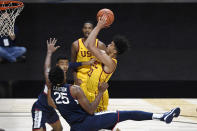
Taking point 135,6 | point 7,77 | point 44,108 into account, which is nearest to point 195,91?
point 135,6

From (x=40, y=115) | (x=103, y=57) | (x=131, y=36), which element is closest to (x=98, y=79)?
(x=103, y=57)

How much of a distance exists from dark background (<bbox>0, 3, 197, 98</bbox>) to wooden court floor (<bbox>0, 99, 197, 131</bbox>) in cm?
186

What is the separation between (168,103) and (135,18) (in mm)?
2961

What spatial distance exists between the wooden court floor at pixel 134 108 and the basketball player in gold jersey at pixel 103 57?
130 centimetres

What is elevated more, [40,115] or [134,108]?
[40,115]

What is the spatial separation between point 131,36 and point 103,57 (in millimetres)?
5913

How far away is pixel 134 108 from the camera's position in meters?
7.33

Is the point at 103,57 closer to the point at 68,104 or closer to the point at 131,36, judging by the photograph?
the point at 68,104

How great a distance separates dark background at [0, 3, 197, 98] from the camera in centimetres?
1005

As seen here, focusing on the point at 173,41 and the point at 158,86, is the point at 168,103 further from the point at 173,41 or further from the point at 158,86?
the point at 173,41

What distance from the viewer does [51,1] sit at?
8.84 meters

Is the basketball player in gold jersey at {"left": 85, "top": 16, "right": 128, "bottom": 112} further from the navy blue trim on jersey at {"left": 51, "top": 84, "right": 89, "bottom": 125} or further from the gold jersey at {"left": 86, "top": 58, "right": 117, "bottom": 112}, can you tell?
the navy blue trim on jersey at {"left": 51, "top": 84, "right": 89, "bottom": 125}

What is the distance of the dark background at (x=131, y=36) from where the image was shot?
10047 millimetres

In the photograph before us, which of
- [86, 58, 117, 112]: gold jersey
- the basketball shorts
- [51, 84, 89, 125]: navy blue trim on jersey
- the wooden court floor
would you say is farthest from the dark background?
[51, 84, 89, 125]: navy blue trim on jersey
